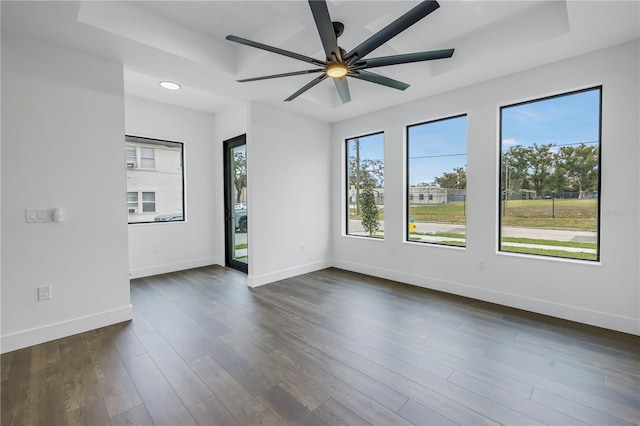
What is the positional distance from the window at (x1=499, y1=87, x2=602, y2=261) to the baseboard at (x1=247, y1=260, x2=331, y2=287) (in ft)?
9.52

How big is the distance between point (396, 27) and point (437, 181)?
8.95 feet

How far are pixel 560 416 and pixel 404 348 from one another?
105 centimetres

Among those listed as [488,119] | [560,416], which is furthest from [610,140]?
[560,416]

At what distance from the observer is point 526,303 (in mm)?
3242

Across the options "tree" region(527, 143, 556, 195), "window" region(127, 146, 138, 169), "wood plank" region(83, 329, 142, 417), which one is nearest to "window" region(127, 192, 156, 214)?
"window" region(127, 146, 138, 169)

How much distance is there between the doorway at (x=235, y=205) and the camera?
5176 mm

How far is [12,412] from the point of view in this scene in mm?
1748

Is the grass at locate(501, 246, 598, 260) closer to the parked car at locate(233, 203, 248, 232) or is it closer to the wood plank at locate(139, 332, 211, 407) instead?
the wood plank at locate(139, 332, 211, 407)

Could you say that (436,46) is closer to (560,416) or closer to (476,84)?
(476,84)

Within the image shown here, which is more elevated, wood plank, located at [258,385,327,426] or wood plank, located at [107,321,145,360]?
wood plank, located at [107,321,145,360]

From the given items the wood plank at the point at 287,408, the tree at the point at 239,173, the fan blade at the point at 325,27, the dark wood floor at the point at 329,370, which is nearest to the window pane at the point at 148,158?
the tree at the point at 239,173

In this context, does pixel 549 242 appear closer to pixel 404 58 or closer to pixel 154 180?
pixel 404 58

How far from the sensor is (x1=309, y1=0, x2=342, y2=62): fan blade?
166 cm

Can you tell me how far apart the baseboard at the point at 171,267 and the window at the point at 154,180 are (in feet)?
2.67
